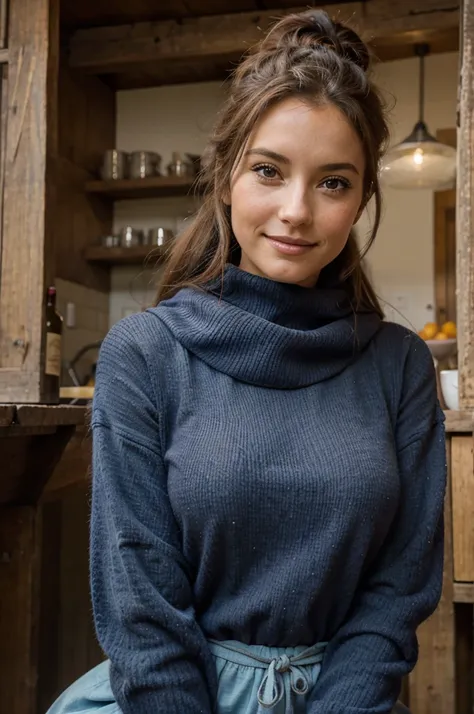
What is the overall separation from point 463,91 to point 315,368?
1.06 meters

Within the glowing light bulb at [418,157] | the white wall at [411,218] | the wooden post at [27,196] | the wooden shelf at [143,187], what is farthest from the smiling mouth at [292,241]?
the white wall at [411,218]

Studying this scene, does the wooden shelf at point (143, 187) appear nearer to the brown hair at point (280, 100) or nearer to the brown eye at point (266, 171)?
the brown hair at point (280, 100)

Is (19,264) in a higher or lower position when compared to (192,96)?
lower

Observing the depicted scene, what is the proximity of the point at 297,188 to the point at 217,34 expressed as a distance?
2.70 meters

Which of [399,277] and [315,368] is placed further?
[399,277]

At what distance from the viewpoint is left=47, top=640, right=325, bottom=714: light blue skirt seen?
0.88 m

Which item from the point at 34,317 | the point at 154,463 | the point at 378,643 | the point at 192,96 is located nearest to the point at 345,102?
the point at 154,463

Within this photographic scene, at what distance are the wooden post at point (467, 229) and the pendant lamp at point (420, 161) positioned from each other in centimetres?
108

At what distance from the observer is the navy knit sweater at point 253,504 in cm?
86

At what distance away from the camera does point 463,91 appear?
174cm

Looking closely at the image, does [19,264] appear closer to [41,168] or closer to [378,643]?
[41,168]

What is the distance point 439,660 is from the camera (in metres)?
1.80

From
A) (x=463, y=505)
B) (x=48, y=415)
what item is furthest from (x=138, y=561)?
(x=463, y=505)

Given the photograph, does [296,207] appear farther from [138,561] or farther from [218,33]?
[218,33]
